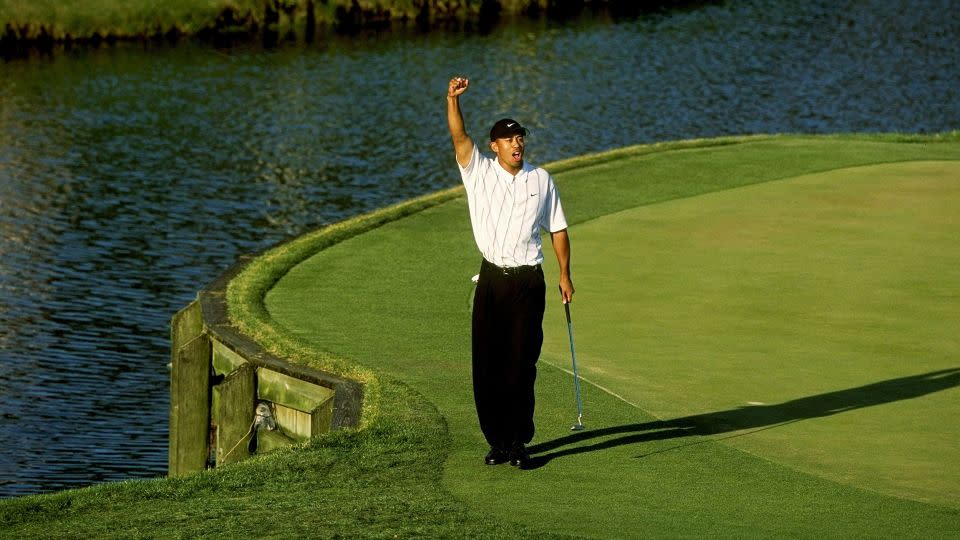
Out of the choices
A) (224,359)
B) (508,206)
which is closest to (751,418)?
(508,206)

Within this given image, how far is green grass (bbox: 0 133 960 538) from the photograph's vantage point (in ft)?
29.8

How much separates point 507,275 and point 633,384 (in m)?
2.62

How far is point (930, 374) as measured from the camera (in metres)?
12.5

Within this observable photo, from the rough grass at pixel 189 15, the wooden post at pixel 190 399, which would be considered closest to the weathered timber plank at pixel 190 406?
the wooden post at pixel 190 399

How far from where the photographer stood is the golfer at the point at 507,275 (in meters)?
9.81

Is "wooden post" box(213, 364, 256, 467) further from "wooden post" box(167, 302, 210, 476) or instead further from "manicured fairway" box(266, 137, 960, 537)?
"wooden post" box(167, 302, 210, 476)

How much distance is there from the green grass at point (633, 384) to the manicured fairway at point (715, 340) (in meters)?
0.03

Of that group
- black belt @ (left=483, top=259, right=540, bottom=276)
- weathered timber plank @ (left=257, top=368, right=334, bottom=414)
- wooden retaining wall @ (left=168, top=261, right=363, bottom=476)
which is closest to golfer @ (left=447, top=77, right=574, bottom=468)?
black belt @ (left=483, top=259, right=540, bottom=276)

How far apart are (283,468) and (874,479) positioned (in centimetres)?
352

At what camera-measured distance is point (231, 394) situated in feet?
40.6

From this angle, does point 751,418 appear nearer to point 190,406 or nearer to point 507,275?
point 507,275

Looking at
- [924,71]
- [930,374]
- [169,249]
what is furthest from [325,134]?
[930,374]

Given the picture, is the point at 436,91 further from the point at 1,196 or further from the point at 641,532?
the point at 641,532

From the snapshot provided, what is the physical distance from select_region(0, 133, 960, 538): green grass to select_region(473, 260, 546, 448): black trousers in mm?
281
